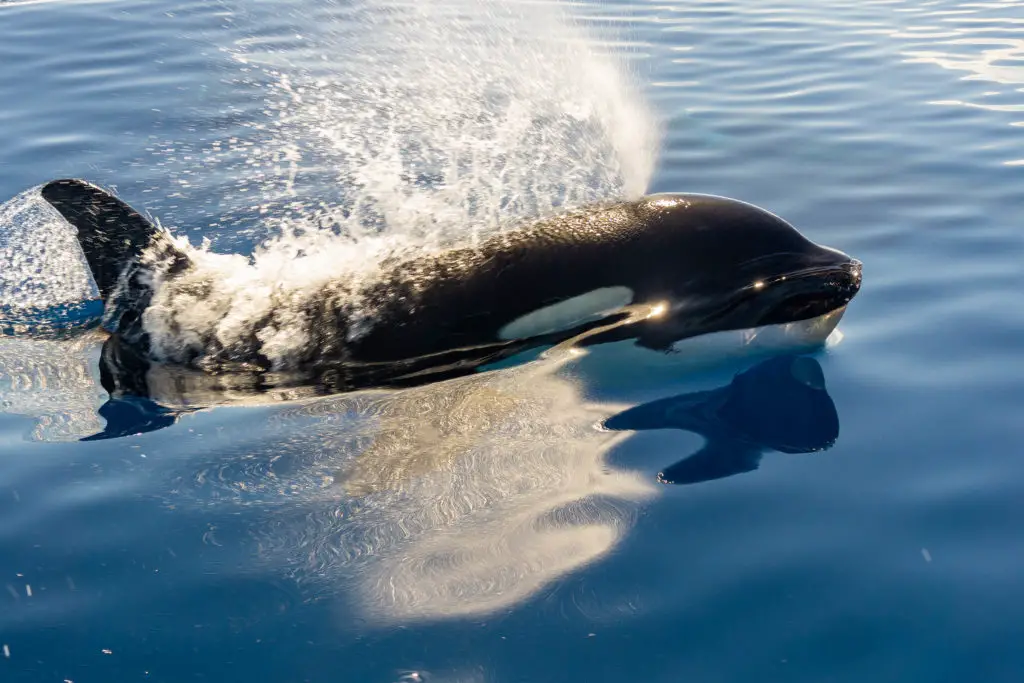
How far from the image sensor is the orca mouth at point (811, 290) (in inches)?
198

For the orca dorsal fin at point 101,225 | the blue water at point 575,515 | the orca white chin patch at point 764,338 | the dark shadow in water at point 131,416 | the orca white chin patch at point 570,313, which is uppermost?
the orca dorsal fin at point 101,225

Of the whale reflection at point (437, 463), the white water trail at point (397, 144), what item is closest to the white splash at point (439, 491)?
the whale reflection at point (437, 463)

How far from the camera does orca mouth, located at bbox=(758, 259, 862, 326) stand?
5031mm

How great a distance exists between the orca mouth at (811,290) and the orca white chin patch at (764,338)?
74mm

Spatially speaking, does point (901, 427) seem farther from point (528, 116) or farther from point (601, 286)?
point (528, 116)

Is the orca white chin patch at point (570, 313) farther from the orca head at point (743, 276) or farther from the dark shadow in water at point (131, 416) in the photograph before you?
the dark shadow in water at point (131, 416)

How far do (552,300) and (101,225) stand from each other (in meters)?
2.62

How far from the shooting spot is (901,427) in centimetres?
451

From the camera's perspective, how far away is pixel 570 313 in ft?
17.1

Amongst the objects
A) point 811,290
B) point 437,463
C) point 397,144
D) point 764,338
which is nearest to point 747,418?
point 764,338

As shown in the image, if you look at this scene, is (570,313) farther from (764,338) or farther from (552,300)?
(764,338)

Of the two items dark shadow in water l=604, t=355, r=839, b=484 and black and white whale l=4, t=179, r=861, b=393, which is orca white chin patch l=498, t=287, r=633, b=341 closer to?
black and white whale l=4, t=179, r=861, b=393

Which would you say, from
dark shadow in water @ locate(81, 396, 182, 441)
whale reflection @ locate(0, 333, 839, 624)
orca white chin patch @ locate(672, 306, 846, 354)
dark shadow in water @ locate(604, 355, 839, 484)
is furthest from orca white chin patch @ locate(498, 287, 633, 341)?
dark shadow in water @ locate(81, 396, 182, 441)

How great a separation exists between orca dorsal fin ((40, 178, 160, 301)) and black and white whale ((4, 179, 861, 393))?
4.5 inches
